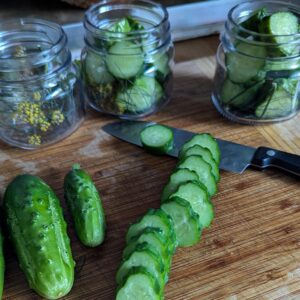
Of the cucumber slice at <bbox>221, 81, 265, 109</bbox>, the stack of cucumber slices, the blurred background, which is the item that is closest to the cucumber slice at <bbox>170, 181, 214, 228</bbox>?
the stack of cucumber slices

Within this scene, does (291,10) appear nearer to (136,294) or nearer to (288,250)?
(288,250)

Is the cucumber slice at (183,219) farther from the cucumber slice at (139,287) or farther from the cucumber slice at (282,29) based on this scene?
the cucumber slice at (282,29)

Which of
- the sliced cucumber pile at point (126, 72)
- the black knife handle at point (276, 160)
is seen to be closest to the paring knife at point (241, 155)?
the black knife handle at point (276, 160)

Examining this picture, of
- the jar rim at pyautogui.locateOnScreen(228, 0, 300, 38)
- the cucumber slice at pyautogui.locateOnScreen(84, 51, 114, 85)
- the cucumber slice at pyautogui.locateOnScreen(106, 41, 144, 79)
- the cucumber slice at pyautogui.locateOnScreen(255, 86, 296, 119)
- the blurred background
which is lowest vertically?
the cucumber slice at pyautogui.locateOnScreen(255, 86, 296, 119)

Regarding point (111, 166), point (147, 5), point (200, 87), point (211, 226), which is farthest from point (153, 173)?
point (147, 5)

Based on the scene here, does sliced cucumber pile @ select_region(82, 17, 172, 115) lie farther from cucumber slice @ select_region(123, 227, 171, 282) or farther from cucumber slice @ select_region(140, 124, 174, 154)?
cucumber slice @ select_region(123, 227, 171, 282)

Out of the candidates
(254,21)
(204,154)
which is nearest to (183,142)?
(204,154)
